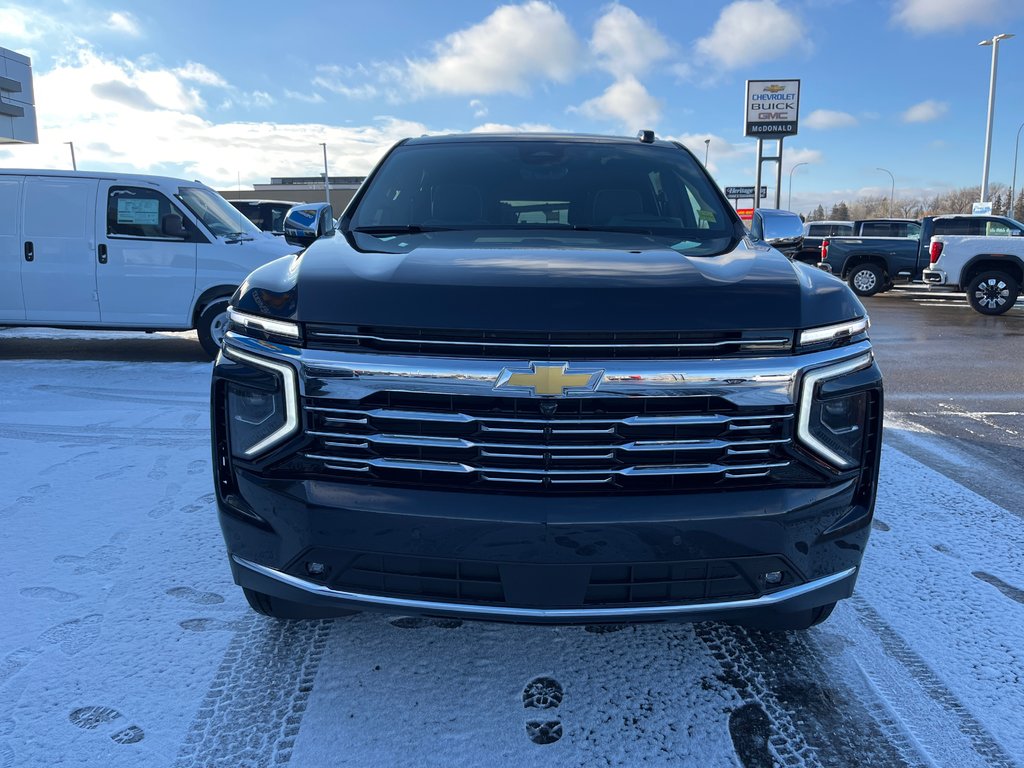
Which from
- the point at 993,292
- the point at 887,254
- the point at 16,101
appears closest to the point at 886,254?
the point at 887,254

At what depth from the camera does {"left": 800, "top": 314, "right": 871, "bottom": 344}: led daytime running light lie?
6.93ft

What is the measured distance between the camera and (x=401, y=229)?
124 inches

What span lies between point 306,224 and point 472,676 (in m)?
2.22

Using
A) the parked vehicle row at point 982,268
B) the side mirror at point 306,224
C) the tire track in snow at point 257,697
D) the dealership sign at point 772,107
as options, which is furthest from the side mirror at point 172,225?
the dealership sign at point 772,107

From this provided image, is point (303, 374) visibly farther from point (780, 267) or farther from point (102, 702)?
point (780, 267)

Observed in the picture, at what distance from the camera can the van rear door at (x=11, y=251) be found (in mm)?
8055

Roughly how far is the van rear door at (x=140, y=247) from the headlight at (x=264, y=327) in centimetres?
644

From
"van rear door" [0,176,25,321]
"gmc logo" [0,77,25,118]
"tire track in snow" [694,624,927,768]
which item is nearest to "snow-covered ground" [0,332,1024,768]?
"tire track in snow" [694,624,927,768]

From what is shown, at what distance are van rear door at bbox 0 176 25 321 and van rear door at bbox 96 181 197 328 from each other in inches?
33.8

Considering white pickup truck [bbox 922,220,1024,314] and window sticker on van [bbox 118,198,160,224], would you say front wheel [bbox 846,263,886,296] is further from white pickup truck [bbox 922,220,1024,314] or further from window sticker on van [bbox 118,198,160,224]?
window sticker on van [bbox 118,198,160,224]

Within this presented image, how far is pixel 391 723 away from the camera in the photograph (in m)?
2.23

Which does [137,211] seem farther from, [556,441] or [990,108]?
[990,108]

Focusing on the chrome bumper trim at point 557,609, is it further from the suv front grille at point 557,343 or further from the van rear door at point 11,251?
the van rear door at point 11,251

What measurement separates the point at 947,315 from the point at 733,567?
15.0 meters
